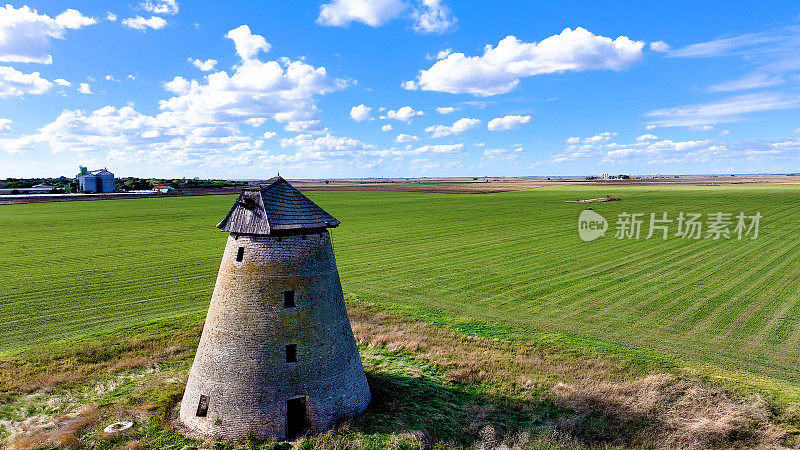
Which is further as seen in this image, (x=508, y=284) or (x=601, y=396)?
(x=508, y=284)

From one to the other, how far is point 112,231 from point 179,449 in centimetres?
6133

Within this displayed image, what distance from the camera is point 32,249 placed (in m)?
51.2

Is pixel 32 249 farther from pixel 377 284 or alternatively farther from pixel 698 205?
pixel 698 205

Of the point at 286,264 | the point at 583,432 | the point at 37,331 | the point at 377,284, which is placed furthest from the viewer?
the point at 377,284

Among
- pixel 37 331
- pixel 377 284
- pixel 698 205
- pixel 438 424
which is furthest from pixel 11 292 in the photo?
pixel 698 205

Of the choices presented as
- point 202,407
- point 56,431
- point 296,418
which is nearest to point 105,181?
point 56,431

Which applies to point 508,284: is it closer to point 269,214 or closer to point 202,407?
point 269,214

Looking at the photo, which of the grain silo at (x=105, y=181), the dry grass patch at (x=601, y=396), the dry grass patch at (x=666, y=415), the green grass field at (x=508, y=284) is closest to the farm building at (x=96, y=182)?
the grain silo at (x=105, y=181)

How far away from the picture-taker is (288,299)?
15.0m

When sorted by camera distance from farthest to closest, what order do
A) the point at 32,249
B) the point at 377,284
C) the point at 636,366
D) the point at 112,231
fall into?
the point at 112,231 < the point at 32,249 < the point at 377,284 < the point at 636,366

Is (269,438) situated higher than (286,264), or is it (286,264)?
(286,264)
